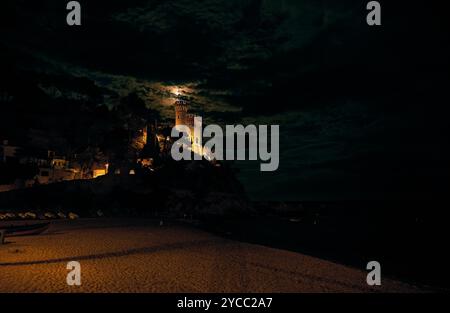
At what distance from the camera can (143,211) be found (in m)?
63.4

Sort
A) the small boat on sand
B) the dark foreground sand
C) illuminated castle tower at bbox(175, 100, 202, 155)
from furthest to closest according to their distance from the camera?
illuminated castle tower at bbox(175, 100, 202, 155) < the small boat on sand < the dark foreground sand

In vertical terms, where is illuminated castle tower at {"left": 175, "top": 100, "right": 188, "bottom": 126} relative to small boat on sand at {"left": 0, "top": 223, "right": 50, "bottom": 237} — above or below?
above

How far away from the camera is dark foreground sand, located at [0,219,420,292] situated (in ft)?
36.3

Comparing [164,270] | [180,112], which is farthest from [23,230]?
[180,112]

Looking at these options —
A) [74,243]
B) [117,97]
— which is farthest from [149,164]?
[74,243]

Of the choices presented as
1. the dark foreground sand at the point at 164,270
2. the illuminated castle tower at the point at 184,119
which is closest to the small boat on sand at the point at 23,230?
the dark foreground sand at the point at 164,270

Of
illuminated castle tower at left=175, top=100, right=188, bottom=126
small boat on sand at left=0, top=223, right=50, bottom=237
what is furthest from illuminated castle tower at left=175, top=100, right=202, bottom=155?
small boat on sand at left=0, top=223, right=50, bottom=237

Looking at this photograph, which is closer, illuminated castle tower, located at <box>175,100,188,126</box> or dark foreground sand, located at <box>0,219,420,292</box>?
dark foreground sand, located at <box>0,219,420,292</box>

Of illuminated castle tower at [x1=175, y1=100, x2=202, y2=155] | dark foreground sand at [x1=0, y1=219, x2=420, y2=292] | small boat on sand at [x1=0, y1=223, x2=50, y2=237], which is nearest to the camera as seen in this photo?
dark foreground sand at [x1=0, y1=219, x2=420, y2=292]

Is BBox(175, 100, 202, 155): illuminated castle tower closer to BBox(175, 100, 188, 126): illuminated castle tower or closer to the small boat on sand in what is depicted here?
BBox(175, 100, 188, 126): illuminated castle tower

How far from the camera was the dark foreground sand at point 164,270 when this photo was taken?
11.1 meters

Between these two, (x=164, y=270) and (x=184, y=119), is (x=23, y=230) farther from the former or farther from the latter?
(x=184, y=119)

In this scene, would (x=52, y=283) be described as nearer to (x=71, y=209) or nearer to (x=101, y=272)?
(x=101, y=272)
